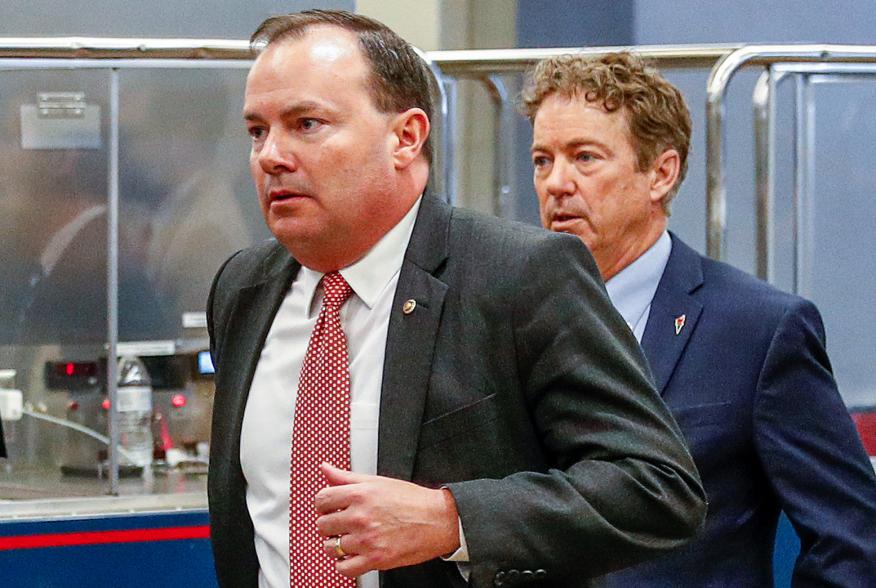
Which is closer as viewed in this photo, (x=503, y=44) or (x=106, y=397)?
(x=106, y=397)

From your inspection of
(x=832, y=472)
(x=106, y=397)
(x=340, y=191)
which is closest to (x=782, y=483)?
(x=832, y=472)

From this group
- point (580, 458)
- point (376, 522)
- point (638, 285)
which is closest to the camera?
point (376, 522)

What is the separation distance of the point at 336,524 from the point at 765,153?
7.43 ft

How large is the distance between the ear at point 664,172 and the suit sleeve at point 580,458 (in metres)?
0.90

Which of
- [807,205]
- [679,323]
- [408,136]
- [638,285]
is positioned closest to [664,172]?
[638,285]

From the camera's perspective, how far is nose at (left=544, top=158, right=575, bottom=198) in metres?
2.58

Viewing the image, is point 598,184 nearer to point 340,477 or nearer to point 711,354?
point 711,354

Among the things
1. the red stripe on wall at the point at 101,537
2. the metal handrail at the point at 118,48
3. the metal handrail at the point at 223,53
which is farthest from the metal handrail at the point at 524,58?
the red stripe on wall at the point at 101,537

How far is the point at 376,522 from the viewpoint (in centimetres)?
153

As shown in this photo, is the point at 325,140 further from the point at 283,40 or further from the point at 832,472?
the point at 832,472

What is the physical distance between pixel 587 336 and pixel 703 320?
0.76 meters

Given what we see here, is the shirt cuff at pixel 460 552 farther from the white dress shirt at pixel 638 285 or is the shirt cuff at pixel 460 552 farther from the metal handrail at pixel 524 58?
the metal handrail at pixel 524 58

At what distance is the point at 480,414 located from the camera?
5.56 feet

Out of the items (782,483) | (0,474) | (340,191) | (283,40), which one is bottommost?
(0,474)
